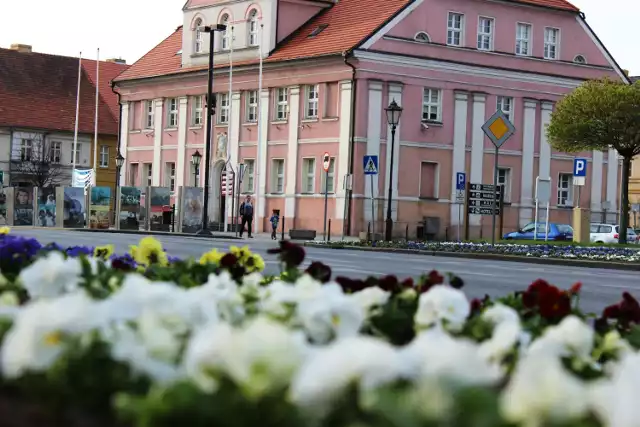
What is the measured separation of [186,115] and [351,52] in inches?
584

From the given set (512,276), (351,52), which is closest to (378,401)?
(512,276)

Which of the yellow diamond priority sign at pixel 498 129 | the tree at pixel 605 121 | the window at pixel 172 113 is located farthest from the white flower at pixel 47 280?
the window at pixel 172 113

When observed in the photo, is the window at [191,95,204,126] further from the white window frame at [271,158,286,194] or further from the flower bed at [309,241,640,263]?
the flower bed at [309,241,640,263]

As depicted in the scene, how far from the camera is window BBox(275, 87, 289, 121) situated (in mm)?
65875

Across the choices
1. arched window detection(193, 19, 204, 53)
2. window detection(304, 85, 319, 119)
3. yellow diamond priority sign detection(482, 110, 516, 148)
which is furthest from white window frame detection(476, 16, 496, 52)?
yellow diamond priority sign detection(482, 110, 516, 148)

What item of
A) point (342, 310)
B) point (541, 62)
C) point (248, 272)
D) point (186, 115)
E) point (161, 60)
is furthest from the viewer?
point (161, 60)

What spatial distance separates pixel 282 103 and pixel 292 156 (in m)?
2.94

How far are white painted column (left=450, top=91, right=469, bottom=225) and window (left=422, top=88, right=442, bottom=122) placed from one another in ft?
2.90

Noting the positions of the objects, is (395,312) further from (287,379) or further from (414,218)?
(414,218)

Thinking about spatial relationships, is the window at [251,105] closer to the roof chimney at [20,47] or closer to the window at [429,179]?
the window at [429,179]

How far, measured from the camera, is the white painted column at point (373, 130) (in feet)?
201

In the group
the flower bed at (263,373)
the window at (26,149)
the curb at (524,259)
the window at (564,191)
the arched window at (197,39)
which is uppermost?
the arched window at (197,39)

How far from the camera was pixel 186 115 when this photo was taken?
237ft

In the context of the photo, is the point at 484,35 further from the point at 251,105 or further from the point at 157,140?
the point at 157,140
